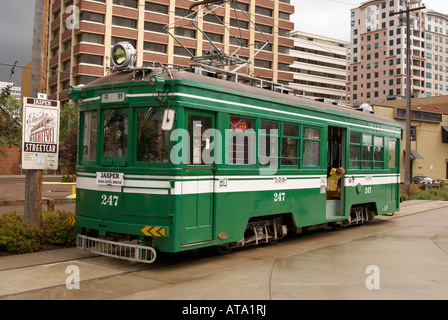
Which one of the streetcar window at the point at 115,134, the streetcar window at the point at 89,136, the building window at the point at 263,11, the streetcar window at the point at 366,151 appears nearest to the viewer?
the streetcar window at the point at 115,134

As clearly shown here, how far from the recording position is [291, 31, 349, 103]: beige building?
4038 inches

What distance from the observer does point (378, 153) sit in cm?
1408

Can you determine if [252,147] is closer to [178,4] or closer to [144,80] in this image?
[144,80]

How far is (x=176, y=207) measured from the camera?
744 centimetres

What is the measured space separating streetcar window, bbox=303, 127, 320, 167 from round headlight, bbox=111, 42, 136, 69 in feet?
14.0

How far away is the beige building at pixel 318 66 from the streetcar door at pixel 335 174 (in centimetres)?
8843

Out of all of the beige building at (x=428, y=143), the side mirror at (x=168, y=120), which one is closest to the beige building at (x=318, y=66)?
the beige building at (x=428, y=143)

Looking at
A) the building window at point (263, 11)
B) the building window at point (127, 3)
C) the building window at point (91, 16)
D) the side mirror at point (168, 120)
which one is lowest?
the side mirror at point (168, 120)

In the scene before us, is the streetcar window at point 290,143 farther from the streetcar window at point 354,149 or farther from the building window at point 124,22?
the building window at point 124,22

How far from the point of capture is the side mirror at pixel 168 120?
290 inches

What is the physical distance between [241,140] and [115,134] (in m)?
2.32

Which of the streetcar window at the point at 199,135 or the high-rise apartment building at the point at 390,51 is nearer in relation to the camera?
the streetcar window at the point at 199,135

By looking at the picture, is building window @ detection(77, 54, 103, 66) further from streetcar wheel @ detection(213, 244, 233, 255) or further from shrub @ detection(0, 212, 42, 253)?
streetcar wheel @ detection(213, 244, 233, 255)
